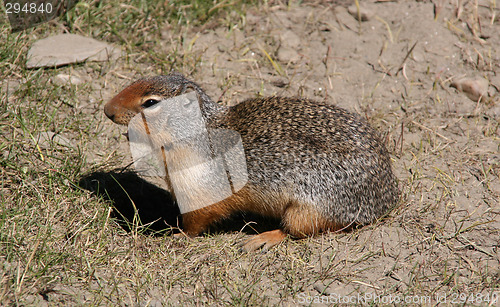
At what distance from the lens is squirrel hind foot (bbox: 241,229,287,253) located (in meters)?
4.36

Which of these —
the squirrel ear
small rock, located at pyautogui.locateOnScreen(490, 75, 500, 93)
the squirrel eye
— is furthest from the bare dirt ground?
the squirrel ear

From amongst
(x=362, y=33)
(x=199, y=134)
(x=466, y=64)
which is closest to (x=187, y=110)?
→ (x=199, y=134)

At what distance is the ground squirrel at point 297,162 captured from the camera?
414 cm

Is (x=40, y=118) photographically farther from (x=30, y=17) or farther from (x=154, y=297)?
(x=154, y=297)

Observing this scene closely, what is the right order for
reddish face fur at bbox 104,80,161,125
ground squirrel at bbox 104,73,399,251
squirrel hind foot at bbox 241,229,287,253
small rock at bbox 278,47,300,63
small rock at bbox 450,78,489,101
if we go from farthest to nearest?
1. small rock at bbox 278,47,300,63
2. small rock at bbox 450,78,489,101
3. squirrel hind foot at bbox 241,229,287,253
4. ground squirrel at bbox 104,73,399,251
5. reddish face fur at bbox 104,80,161,125

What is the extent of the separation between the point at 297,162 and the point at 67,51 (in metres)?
2.94

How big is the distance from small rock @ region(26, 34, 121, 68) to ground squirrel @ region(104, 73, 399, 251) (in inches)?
70.1

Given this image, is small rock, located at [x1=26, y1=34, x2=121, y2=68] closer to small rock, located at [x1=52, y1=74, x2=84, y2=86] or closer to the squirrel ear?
small rock, located at [x1=52, y1=74, x2=84, y2=86]

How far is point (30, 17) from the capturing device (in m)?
5.69

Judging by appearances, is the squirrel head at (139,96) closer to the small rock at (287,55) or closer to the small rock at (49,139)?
the small rock at (49,139)

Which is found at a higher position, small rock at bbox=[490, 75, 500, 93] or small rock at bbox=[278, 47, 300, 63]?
small rock at bbox=[278, 47, 300, 63]

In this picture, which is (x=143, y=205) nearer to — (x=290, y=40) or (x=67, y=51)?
(x=67, y=51)

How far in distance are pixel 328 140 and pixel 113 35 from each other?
3.09 metres

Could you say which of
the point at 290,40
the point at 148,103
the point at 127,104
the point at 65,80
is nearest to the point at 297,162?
the point at 148,103
